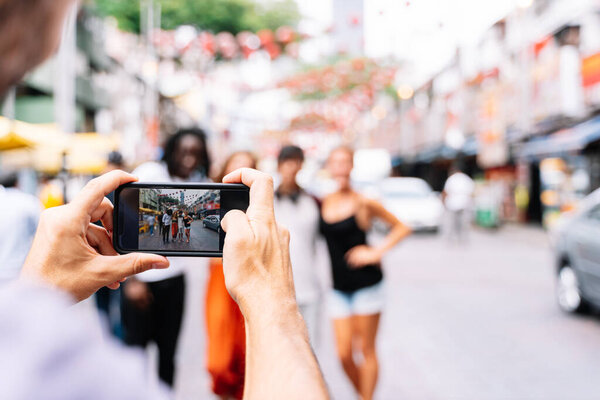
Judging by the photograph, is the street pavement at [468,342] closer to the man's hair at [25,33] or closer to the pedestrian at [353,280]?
the pedestrian at [353,280]

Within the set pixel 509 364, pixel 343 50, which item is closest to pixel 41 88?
pixel 343 50

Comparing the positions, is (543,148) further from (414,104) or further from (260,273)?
(414,104)

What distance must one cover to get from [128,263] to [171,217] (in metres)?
0.16

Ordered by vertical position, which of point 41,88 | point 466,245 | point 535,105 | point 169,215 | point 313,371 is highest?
point 41,88

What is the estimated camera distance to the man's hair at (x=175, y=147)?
4.34 metres

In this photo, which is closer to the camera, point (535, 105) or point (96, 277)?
point (96, 277)

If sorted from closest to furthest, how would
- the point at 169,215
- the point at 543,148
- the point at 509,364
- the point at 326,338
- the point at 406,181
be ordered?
the point at 169,215 < the point at 509,364 < the point at 326,338 < the point at 543,148 < the point at 406,181

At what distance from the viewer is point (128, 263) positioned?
1447mm

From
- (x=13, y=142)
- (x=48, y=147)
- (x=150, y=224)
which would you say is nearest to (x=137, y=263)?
(x=150, y=224)

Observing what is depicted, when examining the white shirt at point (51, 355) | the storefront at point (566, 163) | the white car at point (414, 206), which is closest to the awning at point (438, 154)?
the storefront at point (566, 163)

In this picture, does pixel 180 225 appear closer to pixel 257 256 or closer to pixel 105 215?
pixel 105 215

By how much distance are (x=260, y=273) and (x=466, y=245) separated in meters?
16.3

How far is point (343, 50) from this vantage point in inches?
663

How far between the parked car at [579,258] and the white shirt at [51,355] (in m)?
7.17
